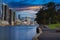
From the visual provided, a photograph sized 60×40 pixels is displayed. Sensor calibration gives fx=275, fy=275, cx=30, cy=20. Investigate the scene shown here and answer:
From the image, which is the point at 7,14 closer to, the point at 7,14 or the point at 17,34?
the point at 7,14

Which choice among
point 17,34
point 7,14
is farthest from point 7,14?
point 17,34

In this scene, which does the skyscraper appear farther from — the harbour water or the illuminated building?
the harbour water

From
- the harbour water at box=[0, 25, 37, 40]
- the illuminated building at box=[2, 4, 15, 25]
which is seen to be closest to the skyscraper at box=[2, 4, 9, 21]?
the illuminated building at box=[2, 4, 15, 25]

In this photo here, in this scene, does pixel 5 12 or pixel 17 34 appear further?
pixel 17 34

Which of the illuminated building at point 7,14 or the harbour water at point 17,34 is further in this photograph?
the harbour water at point 17,34

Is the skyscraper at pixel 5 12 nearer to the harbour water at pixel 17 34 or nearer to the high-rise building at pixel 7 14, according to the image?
the high-rise building at pixel 7 14

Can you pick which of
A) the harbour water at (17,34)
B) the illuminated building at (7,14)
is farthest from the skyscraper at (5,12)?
the harbour water at (17,34)

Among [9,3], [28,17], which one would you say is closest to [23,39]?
[28,17]

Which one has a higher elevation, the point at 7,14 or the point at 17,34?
the point at 7,14

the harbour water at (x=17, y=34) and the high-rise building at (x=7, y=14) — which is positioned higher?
the high-rise building at (x=7, y=14)

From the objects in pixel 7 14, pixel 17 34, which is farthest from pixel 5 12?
pixel 17 34

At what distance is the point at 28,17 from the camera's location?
8906 millimetres

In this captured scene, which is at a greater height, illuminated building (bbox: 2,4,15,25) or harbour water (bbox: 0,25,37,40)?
illuminated building (bbox: 2,4,15,25)

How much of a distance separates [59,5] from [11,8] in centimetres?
154
